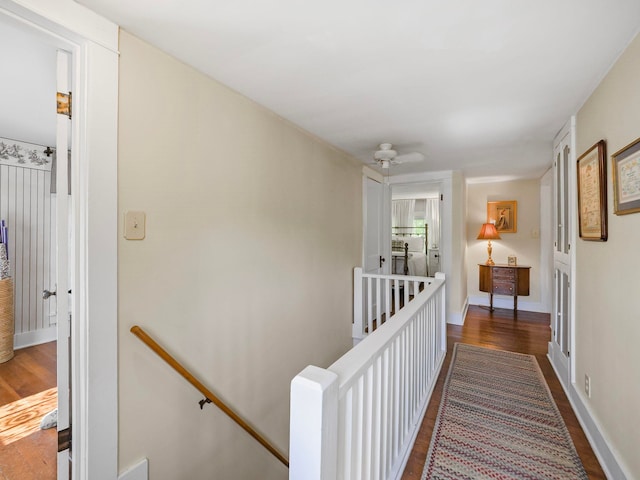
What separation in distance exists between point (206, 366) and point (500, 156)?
140 inches

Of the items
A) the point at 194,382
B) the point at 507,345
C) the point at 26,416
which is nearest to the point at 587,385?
the point at 507,345

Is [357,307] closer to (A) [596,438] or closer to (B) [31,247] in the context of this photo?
(A) [596,438]

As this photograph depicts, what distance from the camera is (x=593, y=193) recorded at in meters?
1.74

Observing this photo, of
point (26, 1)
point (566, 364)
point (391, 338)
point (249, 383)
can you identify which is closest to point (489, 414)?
point (566, 364)

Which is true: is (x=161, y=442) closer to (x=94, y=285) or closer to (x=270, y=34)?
(x=94, y=285)

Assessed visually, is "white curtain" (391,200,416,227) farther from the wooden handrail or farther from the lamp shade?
the wooden handrail

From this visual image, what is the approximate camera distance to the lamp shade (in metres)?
4.73

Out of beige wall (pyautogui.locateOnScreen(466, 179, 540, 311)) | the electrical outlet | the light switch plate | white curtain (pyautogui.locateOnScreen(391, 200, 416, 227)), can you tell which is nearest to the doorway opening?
the light switch plate

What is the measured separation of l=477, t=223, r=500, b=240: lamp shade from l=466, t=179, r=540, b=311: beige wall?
0.31 metres

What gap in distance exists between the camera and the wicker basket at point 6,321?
289 cm

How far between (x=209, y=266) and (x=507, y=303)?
5.07 metres

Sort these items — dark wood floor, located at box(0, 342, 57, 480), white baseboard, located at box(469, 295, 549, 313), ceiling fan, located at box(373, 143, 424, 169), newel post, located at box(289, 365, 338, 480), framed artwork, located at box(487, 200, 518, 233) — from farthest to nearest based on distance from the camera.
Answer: framed artwork, located at box(487, 200, 518, 233) → white baseboard, located at box(469, 295, 549, 313) → ceiling fan, located at box(373, 143, 424, 169) → dark wood floor, located at box(0, 342, 57, 480) → newel post, located at box(289, 365, 338, 480)

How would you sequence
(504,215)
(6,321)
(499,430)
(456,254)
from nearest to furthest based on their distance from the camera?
(499,430) → (6,321) → (456,254) → (504,215)

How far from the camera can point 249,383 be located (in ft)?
6.51
